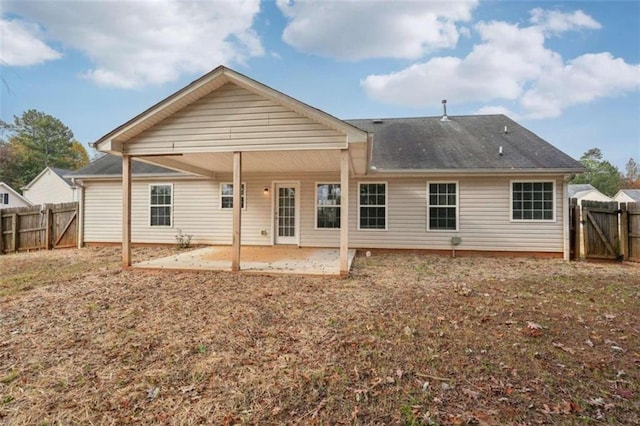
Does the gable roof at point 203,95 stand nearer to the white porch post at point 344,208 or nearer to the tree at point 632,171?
the white porch post at point 344,208

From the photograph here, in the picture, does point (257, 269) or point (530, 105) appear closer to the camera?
point (257, 269)

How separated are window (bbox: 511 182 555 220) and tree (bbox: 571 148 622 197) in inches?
1440

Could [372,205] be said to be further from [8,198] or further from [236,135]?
[8,198]

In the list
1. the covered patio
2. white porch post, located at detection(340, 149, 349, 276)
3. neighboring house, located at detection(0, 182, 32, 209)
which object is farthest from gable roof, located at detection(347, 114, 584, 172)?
neighboring house, located at detection(0, 182, 32, 209)

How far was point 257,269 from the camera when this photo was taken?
6.38 m

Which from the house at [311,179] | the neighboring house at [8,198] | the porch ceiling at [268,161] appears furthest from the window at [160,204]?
the neighboring house at [8,198]

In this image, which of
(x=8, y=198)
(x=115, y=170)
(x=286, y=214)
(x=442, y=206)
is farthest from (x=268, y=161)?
(x=8, y=198)

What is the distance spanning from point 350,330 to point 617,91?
2480 centimetres

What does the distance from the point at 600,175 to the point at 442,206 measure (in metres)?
46.4

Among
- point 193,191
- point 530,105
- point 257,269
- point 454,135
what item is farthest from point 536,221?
point 530,105

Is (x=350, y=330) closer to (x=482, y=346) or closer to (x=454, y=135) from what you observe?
(x=482, y=346)

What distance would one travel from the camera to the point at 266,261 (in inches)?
291

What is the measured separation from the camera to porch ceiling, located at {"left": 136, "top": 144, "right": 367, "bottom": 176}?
676 centimetres

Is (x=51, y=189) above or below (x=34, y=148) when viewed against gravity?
below
